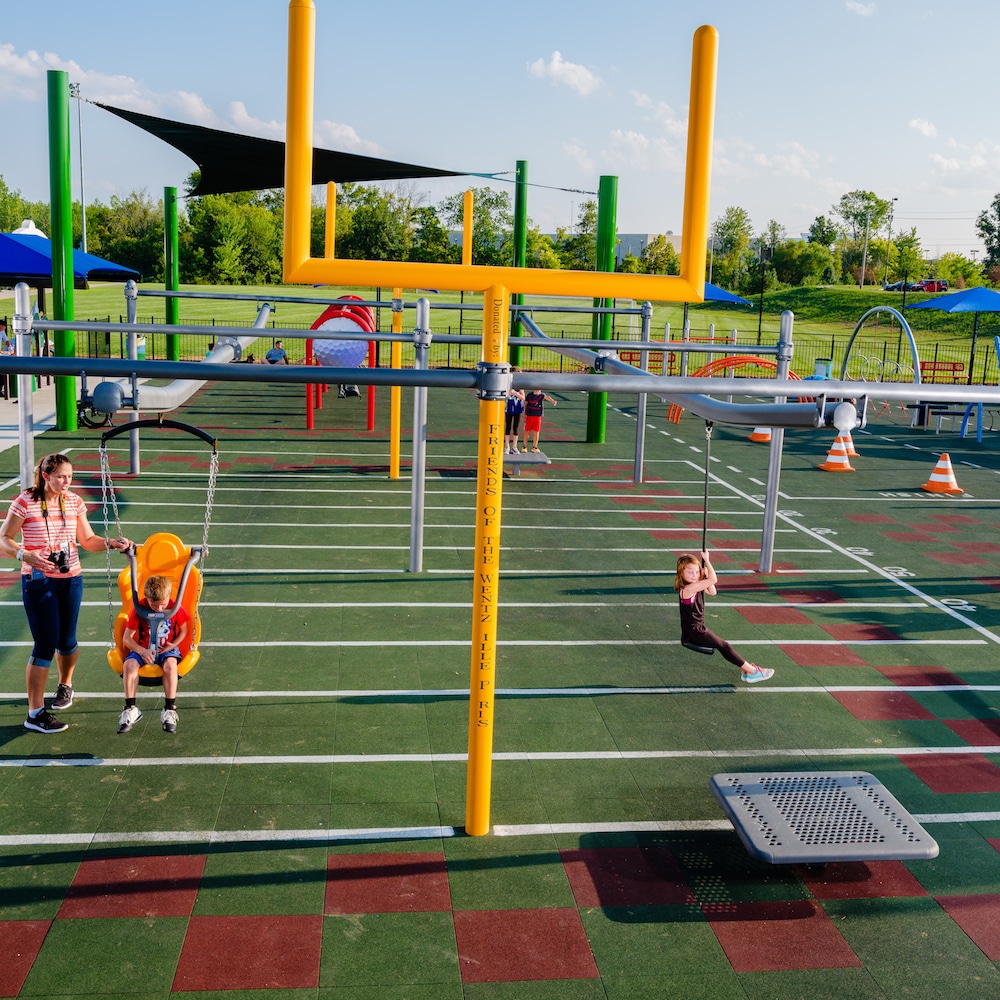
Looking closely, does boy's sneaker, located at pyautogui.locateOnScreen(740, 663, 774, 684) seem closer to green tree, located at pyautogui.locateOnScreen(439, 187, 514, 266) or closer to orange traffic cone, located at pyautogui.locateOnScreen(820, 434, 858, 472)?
orange traffic cone, located at pyautogui.locateOnScreen(820, 434, 858, 472)

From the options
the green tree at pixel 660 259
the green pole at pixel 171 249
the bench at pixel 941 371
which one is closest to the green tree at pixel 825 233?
the green tree at pixel 660 259

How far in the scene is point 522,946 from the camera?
18.3 feet

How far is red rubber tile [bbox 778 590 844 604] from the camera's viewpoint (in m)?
12.2

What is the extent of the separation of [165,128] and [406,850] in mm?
8507

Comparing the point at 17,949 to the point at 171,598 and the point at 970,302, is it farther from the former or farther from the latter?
the point at 970,302

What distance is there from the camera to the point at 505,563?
13398 mm

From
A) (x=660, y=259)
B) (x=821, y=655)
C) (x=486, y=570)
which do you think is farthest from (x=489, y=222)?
(x=660, y=259)

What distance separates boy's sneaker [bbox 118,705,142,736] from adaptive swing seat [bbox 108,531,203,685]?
220 mm

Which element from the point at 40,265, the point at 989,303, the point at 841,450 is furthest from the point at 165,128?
the point at 989,303

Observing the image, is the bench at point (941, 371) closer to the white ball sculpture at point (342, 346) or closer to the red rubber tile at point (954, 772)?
the white ball sculpture at point (342, 346)

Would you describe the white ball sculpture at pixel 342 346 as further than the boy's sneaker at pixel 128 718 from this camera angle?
Yes

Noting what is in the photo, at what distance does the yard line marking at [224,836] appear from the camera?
A: 6473mm

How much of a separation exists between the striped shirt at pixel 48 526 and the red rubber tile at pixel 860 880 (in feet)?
18.5

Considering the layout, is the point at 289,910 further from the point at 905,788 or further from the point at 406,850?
the point at 905,788
